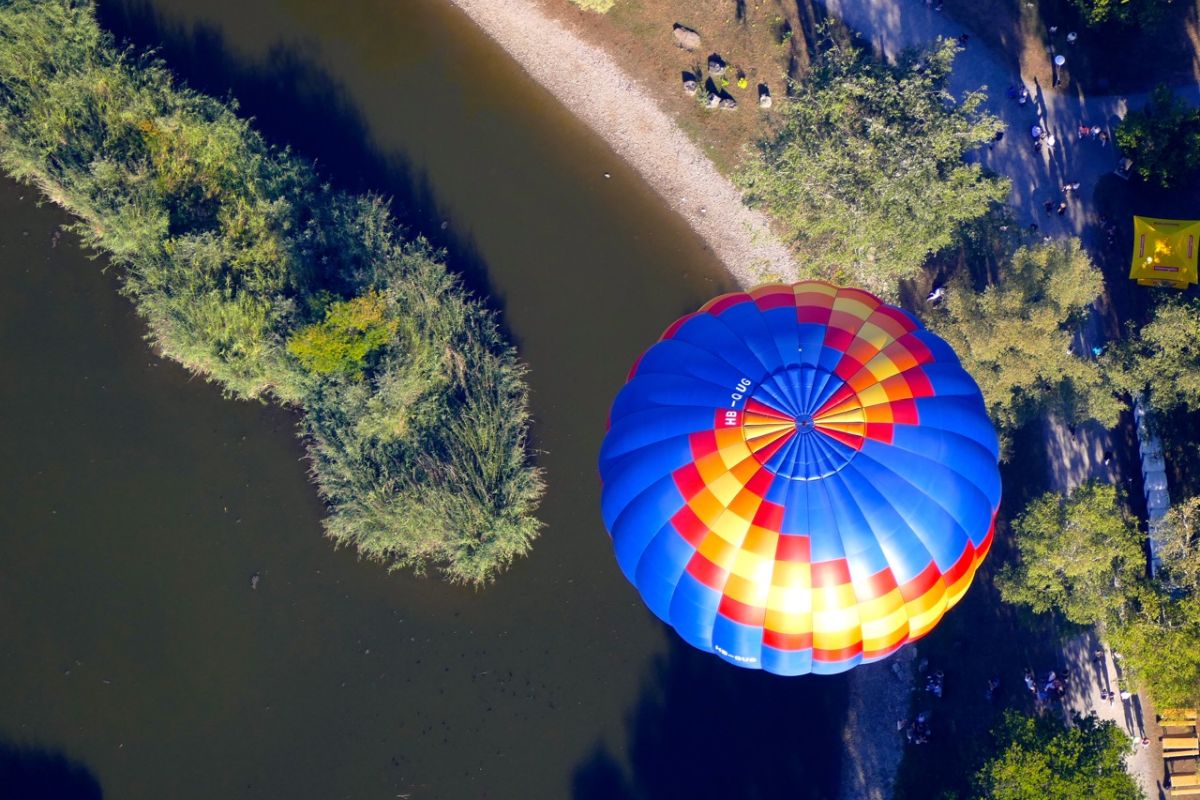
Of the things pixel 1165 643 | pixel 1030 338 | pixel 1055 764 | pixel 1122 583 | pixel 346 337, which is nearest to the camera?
pixel 1055 764

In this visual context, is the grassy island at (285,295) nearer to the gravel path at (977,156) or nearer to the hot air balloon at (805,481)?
the hot air balloon at (805,481)

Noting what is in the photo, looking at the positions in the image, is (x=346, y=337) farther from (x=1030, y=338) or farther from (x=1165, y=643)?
(x=1165, y=643)

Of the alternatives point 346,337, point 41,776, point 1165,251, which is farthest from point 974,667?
point 41,776

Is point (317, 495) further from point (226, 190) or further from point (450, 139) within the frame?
point (450, 139)

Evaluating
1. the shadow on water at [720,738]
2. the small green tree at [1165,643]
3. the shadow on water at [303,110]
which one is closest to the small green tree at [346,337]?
the shadow on water at [303,110]

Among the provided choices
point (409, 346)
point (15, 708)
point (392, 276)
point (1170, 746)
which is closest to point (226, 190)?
point (392, 276)

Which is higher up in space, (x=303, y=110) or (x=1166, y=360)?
(x=1166, y=360)
